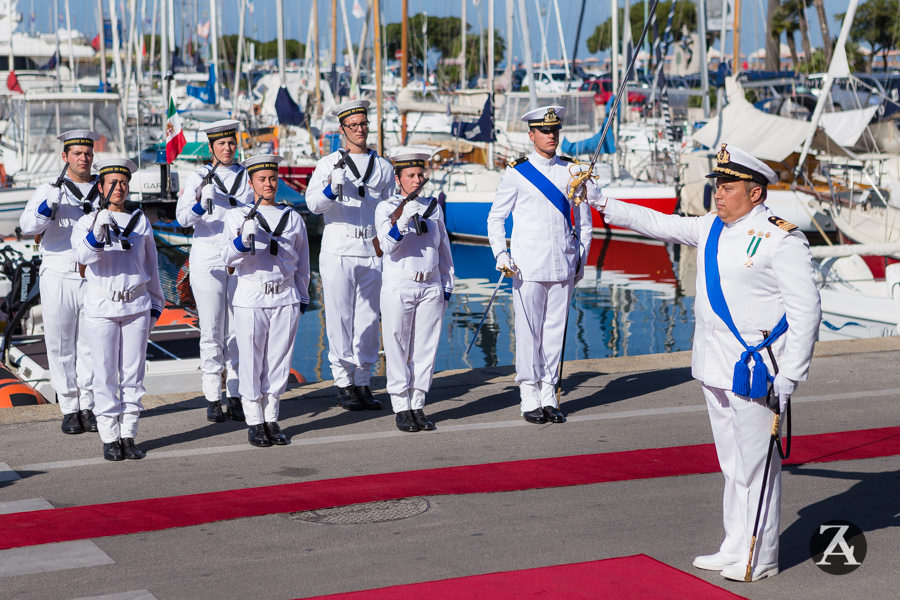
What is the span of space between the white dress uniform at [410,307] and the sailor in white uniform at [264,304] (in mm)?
781

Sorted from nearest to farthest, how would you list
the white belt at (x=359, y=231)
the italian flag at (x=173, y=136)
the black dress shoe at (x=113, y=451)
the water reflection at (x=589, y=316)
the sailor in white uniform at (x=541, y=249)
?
the black dress shoe at (x=113, y=451)
the sailor in white uniform at (x=541, y=249)
the white belt at (x=359, y=231)
the italian flag at (x=173, y=136)
the water reflection at (x=589, y=316)

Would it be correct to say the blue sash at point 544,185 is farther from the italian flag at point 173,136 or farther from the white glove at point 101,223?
the italian flag at point 173,136

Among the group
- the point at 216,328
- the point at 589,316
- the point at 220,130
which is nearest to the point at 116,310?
the point at 216,328

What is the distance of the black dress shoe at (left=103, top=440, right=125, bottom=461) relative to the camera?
7.62m

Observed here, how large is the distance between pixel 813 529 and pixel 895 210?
14668mm

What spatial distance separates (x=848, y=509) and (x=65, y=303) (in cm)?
550

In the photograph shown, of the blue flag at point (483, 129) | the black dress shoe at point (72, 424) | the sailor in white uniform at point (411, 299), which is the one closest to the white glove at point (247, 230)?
the sailor in white uniform at point (411, 299)

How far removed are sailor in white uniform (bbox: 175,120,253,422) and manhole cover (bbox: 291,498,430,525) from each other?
2506 mm

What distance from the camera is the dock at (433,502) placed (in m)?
5.48

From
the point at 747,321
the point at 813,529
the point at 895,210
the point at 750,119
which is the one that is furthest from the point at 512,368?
the point at 750,119

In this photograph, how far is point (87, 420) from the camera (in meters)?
8.43

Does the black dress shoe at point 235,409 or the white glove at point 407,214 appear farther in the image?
the black dress shoe at point 235,409

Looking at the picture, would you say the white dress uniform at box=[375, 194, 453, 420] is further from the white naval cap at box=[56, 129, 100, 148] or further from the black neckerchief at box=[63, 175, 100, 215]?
the white naval cap at box=[56, 129, 100, 148]

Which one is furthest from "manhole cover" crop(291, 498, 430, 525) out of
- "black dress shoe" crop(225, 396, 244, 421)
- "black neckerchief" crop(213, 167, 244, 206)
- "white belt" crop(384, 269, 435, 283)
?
"black neckerchief" crop(213, 167, 244, 206)
